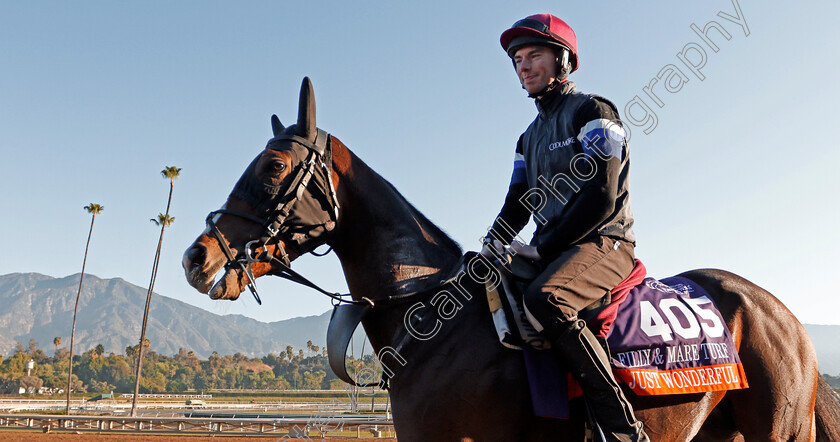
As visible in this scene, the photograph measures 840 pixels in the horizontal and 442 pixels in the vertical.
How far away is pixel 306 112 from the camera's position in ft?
12.5

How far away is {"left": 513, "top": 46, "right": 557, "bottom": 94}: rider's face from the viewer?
394cm

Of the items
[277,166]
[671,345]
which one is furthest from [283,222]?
[671,345]

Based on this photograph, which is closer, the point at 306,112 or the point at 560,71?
the point at 306,112

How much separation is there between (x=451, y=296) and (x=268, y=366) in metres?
187

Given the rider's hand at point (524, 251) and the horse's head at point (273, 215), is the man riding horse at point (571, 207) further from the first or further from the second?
the horse's head at point (273, 215)

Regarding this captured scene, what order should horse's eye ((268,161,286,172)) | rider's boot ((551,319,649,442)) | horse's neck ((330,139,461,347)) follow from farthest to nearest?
horse's neck ((330,139,461,347)) → horse's eye ((268,161,286,172)) → rider's boot ((551,319,649,442))

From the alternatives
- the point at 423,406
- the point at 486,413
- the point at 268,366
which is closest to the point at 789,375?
the point at 486,413

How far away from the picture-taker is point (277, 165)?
3605 millimetres

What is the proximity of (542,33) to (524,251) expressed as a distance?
1.44 meters

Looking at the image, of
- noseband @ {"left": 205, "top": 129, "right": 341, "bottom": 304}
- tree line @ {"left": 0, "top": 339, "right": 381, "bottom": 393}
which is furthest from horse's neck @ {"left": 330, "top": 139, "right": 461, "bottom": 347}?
tree line @ {"left": 0, "top": 339, "right": 381, "bottom": 393}

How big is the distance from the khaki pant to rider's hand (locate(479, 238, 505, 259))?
33cm

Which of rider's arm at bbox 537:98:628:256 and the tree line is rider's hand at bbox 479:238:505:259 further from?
the tree line

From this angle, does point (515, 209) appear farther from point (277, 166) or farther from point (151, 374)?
point (151, 374)

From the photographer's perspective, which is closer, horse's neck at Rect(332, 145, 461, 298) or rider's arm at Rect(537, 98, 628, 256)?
rider's arm at Rect(537, 98, 628, 256)
